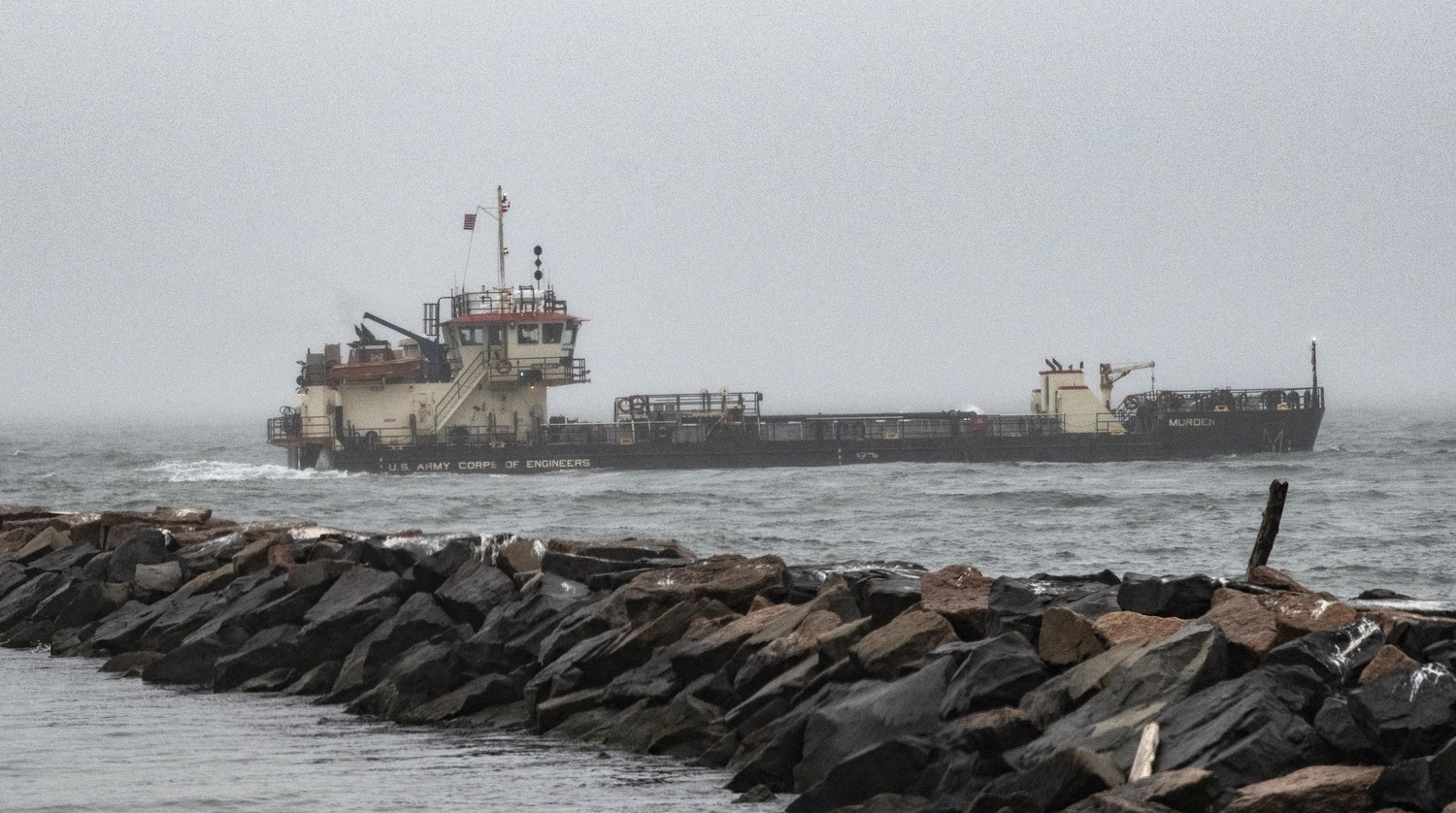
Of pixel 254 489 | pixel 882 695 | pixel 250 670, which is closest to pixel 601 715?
pixel 882 695

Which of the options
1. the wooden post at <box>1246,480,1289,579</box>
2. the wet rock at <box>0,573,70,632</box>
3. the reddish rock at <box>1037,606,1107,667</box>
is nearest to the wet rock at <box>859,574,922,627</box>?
the reddish rock at <box>1037,606,1107,667</box>

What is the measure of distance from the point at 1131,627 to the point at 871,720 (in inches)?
57.3

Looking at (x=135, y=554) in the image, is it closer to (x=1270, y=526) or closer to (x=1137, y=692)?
(x=1270, y=526)

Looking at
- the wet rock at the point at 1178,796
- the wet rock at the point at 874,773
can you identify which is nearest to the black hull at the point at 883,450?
the wet rock at the point at 874,773

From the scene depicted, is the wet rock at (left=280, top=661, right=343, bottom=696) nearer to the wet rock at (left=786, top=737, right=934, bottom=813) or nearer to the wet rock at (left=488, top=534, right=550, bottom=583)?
the wet rock at (left=488, top=534, right=550, bottom=583)

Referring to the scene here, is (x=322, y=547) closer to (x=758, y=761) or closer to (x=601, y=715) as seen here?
A: (x=601, y=715)

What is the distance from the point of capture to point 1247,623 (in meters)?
8.02

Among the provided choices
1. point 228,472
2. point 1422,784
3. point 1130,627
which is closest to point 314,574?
point 1130,627

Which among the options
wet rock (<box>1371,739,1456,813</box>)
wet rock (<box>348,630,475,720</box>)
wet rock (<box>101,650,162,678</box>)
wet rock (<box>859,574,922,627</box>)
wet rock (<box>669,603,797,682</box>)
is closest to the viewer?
wet rock (<box>1371,739,1456,813</box>)

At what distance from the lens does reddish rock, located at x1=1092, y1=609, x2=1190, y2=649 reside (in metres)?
8.43

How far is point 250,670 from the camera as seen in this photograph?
11.9 meters

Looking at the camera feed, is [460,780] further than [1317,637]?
Yes

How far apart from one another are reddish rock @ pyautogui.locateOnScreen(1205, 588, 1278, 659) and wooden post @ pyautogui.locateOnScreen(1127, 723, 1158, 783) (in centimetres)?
91

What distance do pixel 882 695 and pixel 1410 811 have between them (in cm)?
277
